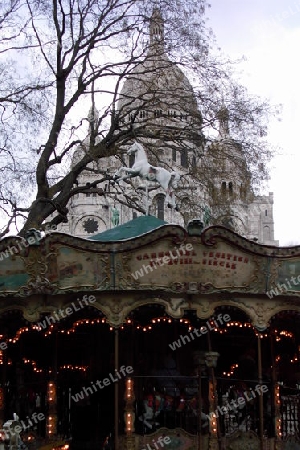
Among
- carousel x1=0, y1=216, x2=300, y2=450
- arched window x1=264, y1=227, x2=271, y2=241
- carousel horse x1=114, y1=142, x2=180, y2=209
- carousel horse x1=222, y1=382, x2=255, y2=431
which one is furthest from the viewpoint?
arched window x1=264, y1=227, x2=271, y2=241

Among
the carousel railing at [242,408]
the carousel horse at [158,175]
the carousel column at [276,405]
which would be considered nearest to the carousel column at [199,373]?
the carousel railing at [242,408]

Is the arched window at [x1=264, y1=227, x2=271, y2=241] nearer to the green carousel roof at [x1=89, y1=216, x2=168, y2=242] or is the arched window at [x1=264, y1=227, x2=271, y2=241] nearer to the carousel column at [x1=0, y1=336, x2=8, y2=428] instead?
the green carousel roof at [x1=89, y1=216, x2=168, y2=242]

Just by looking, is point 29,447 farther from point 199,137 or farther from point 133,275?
point 199,137

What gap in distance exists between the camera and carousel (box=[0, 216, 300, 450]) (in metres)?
11.9

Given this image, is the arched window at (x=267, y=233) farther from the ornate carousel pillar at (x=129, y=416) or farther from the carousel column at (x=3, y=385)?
the ornate carousel pillar at (x=129, y=416)

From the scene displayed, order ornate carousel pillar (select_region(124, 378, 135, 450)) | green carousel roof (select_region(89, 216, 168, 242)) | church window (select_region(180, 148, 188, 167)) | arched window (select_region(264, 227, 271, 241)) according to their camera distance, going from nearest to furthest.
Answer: ornate carousel pillar (select_region(124, 378, 135, 450))
green carousel roof (select_region(89, 216, 168, 242))
church window (select_region(180, 148, 188, 167))
arched window (select_region(264, 227, 271, 241))

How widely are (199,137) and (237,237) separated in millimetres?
9344

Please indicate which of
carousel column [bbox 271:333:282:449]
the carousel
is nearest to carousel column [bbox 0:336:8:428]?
the carousel

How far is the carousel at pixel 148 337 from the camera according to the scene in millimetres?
11930

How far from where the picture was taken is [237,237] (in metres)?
12.0

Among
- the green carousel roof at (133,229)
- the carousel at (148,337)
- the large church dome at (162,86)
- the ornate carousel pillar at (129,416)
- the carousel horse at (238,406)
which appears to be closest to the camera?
the carousel at (148,337)

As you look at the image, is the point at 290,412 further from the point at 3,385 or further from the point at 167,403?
the point at 3,385

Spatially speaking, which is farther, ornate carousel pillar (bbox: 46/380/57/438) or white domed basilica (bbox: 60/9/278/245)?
white domed basilica (bbox: 60/9/278/245)

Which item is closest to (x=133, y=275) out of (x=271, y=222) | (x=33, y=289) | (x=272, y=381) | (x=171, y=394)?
(x=33, y=289)
